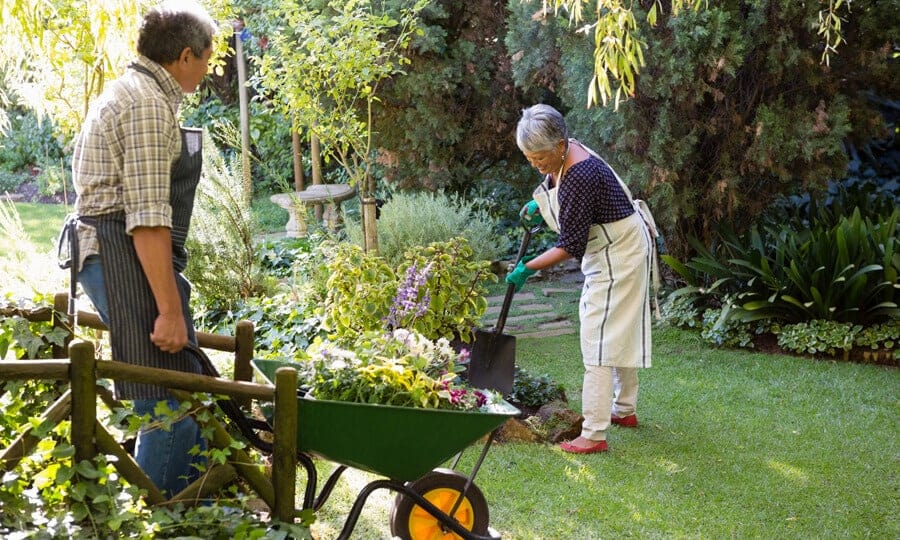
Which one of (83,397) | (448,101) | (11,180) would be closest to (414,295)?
(83,397)

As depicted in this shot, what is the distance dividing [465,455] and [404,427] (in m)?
1.63

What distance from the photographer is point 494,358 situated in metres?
4.12

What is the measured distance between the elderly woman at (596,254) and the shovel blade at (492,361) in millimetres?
260

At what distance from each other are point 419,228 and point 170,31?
170 inches

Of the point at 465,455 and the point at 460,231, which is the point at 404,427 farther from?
the point at 460,231

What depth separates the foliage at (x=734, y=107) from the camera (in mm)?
6156

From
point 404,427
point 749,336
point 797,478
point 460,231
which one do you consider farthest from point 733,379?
point 404,427

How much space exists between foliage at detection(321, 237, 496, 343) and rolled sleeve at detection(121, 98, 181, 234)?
1.88m

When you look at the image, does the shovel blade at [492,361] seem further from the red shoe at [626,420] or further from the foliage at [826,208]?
the foliage at [826,208]

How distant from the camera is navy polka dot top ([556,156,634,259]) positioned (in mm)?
3996

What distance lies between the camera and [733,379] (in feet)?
18.0

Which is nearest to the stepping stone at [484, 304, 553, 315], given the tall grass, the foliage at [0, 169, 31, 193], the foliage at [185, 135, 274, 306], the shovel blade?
the foliage at [185, 135, 274, 306]

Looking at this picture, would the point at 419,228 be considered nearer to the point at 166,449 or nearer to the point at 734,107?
the point at 734,107

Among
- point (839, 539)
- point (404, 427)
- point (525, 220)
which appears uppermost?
point (525, 220)
